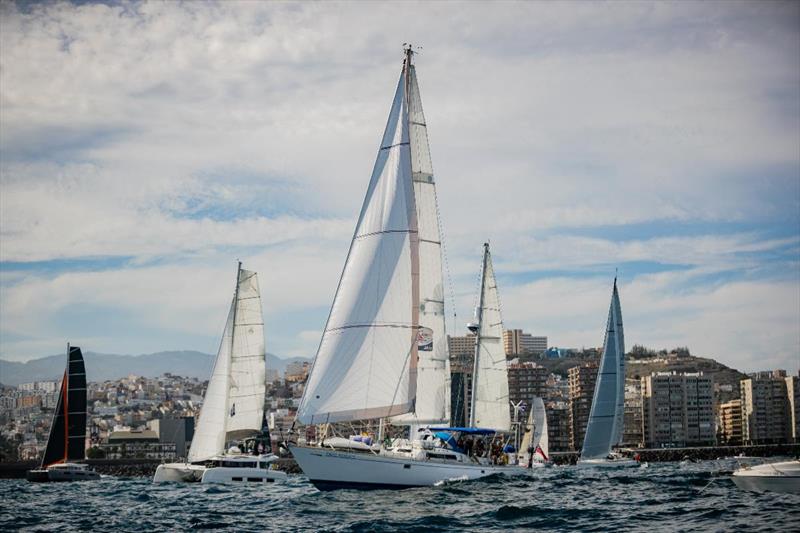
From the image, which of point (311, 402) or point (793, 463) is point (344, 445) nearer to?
point (311, 402)

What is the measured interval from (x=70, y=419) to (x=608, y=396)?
41.9 meters

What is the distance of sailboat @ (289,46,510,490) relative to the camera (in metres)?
37.8

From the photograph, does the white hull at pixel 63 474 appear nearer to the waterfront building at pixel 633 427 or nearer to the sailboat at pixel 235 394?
the sailboat at pixel 235 394

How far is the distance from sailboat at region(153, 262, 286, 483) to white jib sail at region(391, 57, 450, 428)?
70.7ft

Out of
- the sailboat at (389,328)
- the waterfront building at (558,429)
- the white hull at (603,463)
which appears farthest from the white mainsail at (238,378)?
the waterfront building at (558,429)

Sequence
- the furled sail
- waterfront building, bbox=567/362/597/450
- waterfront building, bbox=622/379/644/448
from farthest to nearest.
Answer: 1. waterfront building, bbox=622/379/644/448
2. waterfront building, bbox=567/362/597/450
3. the furled sail

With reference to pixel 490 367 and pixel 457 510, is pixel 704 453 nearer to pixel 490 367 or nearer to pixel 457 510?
pixel 490 367

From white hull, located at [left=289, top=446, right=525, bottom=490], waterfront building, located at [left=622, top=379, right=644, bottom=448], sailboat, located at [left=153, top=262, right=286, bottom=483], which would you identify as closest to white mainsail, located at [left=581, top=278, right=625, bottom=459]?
sailboat, located at [left=153, top=262, right=286, bottom=483]

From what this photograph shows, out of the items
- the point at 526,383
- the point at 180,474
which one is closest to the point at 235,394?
the point at 180,474

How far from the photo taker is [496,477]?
1767 inches

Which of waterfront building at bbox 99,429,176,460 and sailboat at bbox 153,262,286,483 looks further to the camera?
waterfront building at bbox 99,429,176,460

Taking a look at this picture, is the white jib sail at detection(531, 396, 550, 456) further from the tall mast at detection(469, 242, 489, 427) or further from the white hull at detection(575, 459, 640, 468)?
the tall mast at detection(469, 242, 489, 427)

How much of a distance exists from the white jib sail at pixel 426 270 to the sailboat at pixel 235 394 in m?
21.5

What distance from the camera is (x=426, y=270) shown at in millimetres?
42531
